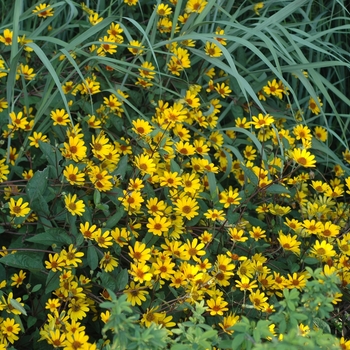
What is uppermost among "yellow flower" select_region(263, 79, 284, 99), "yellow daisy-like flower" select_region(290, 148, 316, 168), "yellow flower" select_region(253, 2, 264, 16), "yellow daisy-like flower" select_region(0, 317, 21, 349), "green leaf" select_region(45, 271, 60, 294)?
"yellow flower" select_region(253, 2, 264, 16)

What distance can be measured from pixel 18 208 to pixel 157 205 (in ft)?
1.11

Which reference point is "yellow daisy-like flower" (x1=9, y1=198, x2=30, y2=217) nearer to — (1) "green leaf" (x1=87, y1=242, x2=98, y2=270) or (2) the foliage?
(2) the foliage

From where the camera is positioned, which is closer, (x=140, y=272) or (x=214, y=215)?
(x=140, y=272)

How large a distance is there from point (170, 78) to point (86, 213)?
68cm

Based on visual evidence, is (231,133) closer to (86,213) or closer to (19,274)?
(86,213)

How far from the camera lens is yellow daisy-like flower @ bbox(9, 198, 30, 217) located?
168cm

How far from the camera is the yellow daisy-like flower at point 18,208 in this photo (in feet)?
5.50

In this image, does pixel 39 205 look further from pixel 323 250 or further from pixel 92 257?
pixel 323 250

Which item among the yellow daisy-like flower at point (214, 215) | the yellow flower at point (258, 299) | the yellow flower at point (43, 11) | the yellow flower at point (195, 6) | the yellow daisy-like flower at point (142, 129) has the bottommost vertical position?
the yellow flower at point (258, 299)

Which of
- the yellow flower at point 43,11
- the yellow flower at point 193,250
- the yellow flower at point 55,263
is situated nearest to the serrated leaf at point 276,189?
the yellow flower at point 193,250

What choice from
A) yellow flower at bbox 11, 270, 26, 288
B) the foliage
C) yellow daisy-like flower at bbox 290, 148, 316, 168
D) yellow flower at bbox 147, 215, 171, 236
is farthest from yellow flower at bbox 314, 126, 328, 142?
yellow flower at bbox 11, 270, 26, 288

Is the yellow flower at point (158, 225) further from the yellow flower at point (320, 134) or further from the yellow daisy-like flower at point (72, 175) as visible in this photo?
the yellow flower at point (320, 134)

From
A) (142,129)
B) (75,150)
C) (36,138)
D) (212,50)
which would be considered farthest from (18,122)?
(212,50)

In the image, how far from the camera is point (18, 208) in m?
1.69
